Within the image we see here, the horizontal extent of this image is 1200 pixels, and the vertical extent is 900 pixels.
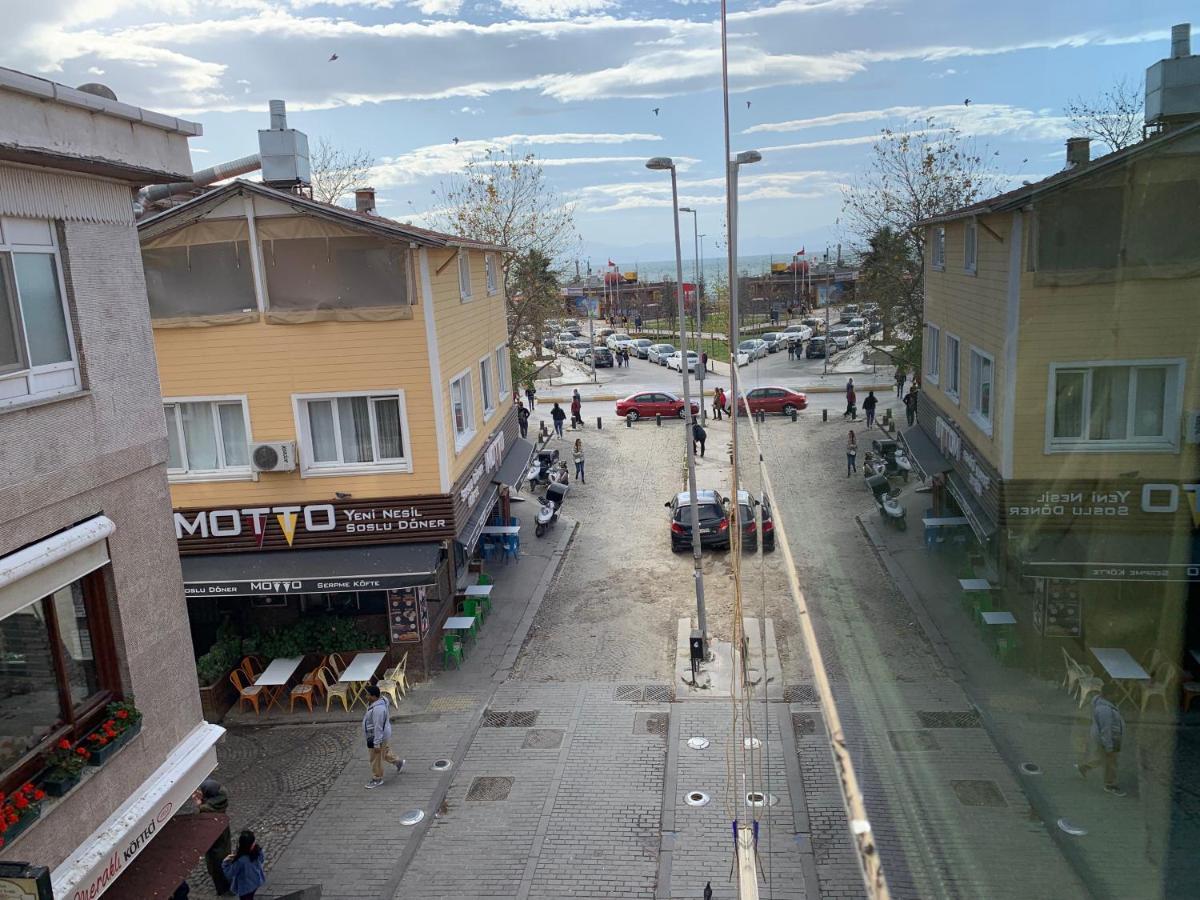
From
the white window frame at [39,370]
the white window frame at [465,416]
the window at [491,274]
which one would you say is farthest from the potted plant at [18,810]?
the window at [491,274]

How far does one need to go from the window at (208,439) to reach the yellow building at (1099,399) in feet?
38.9

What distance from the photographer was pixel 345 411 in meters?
12.2

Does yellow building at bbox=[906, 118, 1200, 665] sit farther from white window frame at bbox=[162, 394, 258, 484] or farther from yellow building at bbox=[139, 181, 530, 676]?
white window frame at bbox=[162, 394, 258, 484]

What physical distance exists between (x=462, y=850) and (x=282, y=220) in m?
8.16

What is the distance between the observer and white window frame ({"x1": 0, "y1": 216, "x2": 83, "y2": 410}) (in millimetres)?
4949

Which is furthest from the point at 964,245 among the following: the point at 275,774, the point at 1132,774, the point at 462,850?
the point at 275,774

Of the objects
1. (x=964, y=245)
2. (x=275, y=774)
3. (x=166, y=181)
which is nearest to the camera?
(x=964, y=245)

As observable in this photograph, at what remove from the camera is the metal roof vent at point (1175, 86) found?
131 centimetres

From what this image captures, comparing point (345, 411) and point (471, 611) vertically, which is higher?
point (345, 411)

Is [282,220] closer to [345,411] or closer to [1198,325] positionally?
[345,411]

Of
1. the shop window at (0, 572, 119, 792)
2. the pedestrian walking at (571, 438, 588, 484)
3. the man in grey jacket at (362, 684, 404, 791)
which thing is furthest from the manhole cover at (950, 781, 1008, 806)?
the pedestrian walking at (571, 438, 588, 484)

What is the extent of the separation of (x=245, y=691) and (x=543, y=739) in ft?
14.4

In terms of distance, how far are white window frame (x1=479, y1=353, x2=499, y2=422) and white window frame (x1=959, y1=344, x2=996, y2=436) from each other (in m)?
14.1

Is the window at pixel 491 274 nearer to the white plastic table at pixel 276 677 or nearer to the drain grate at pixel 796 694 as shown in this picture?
the white plastic table at pixel 276 677
